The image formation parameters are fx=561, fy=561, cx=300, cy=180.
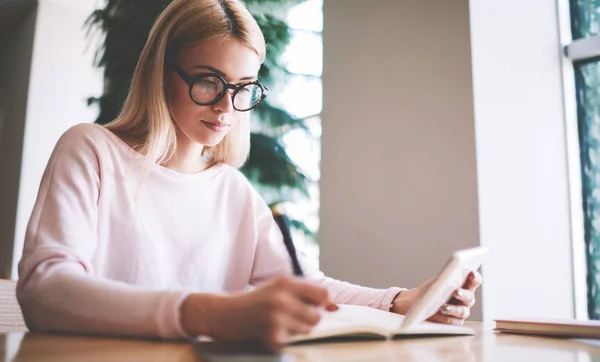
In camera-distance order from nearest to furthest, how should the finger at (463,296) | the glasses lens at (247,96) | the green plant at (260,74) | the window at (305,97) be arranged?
the finger at (463,296), the glasses lens at (247,96), the green plant at (260,74), the window at (305,97)

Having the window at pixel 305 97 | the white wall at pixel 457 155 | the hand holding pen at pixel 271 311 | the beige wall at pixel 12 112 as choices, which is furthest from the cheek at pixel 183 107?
the beige wall at pixel 12 112

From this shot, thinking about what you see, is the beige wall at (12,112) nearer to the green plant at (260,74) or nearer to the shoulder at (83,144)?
the green plant at (260,74)

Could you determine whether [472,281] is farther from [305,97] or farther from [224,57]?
[305,97]

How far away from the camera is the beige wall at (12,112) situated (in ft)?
13.3

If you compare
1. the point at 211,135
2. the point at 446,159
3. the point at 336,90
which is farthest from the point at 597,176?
the point at 211,135

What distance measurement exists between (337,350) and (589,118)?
1.70 meters

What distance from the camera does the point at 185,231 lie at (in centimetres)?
124

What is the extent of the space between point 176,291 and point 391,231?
134cm

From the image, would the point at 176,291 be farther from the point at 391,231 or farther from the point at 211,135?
the point at 391,231

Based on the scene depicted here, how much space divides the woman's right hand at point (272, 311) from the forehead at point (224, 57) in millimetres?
646

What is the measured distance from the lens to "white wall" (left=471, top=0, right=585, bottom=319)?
1.76 m

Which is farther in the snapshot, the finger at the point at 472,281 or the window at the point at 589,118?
the window at the point at 589,118

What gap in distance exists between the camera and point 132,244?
113cm

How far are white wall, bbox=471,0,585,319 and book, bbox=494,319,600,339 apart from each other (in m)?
0.64
